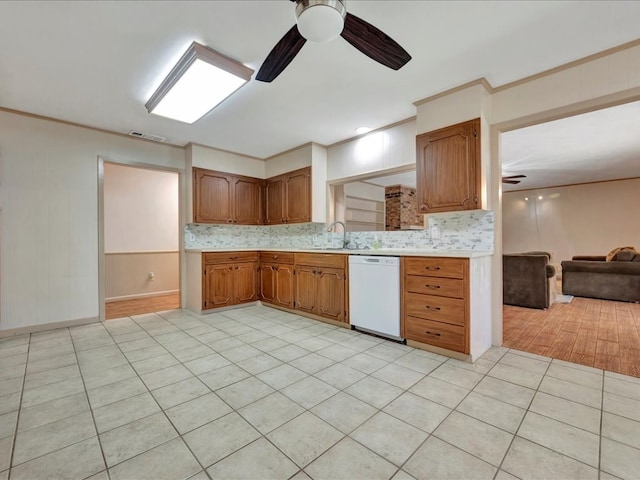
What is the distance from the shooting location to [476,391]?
201 cm

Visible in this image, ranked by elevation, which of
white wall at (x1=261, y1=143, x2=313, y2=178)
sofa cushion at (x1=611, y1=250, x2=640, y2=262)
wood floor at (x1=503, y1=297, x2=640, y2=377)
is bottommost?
wood floor at (x1=503, y1=297, x2=640, y2=377)

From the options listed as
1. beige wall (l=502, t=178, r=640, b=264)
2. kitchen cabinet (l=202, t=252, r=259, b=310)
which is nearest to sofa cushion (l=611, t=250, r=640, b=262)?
beige wall (l=502, t=178, r=640, b=264)

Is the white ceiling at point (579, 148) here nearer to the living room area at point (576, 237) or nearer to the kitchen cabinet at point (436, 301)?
the living room area at point (576, 237)

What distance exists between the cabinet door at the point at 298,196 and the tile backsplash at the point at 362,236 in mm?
314

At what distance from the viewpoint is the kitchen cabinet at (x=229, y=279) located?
4.22 meters

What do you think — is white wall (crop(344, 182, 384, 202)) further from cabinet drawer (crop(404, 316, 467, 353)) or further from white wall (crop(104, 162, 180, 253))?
white wall (crop(104, 162, 180, 253))

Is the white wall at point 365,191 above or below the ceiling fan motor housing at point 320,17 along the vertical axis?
below

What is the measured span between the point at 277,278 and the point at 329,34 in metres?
3.38

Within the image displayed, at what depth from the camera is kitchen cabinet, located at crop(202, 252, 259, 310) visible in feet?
13.8

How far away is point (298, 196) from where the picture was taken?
15.0 feet

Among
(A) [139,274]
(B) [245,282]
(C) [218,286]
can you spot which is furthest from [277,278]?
(A) [139,274]

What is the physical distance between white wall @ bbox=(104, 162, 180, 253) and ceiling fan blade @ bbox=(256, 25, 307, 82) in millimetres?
3845

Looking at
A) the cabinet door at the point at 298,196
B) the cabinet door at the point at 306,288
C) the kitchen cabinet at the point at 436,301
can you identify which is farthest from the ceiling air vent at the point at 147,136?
the kitchen cabinet at the point at 436,301

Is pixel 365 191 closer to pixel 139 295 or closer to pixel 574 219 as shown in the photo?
pixel 139 295
